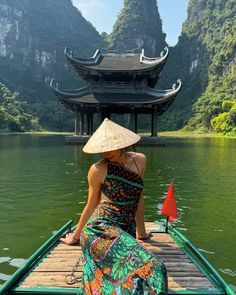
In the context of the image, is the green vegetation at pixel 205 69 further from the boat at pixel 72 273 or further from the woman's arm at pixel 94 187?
the woman's arm at pixel 94 187

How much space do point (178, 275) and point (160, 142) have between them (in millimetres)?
31786

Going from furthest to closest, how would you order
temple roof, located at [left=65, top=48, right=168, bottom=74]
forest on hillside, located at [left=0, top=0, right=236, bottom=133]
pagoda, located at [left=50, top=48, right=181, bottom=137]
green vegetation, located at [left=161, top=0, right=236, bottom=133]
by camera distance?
Answer: forest on hillside, located at [left=0, top=0, right=236, bottom=133], green vegetation, located at [left=161, top=0, right=236, bottom=133], temple roof, located at [left=65, top=48, right=168, bottom=74], pagoda, located at [left=50, top=48, right=181, bottom=137]

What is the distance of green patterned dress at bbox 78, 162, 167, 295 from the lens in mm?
3377

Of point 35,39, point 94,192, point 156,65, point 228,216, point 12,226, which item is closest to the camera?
point 94,192

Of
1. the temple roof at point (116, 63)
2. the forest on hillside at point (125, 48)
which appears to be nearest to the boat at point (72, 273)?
the temple roof at point (116, 63)

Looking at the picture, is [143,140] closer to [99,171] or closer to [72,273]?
[72,273]

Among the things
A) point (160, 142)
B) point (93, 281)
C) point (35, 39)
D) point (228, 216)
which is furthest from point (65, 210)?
point (35, 39)

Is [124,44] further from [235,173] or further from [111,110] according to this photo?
[235,173]

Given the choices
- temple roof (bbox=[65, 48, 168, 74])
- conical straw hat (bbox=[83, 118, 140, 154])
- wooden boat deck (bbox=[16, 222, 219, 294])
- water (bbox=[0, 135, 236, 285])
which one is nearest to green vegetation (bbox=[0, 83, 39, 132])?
temple roof (bbox=[65, 48, 168, 74])

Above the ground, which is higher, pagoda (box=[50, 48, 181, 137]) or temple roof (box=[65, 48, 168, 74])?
temple roof (box=[65, 48, 168, 74])

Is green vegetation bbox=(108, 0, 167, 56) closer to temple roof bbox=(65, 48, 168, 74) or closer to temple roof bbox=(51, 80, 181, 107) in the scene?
temple roof bbox=(65, 48, 168, 74)

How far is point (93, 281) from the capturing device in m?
3.76

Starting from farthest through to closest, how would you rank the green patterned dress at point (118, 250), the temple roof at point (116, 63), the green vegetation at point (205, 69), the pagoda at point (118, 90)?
the green vegetation at point (205, 69) → the temple roof at point (116, 63) → the pagoda at point (118, 90) → the green patterned dress at point (118, 250)

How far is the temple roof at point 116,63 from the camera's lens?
36594 mm
